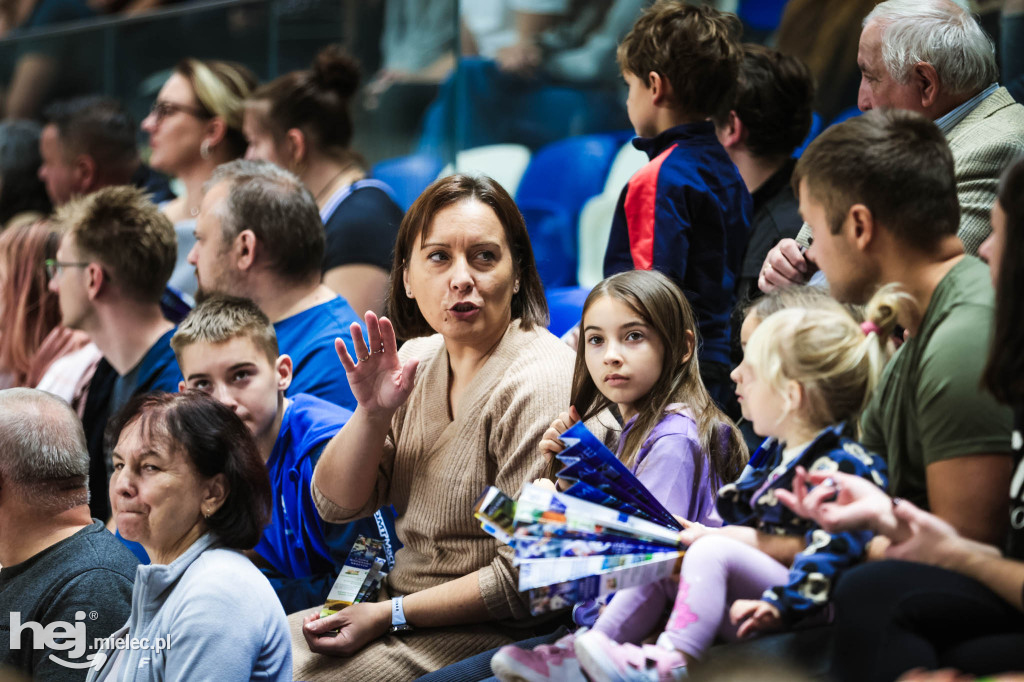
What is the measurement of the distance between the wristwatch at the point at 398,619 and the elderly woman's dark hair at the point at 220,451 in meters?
0.29

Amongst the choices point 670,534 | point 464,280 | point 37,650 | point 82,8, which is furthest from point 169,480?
point 82,8

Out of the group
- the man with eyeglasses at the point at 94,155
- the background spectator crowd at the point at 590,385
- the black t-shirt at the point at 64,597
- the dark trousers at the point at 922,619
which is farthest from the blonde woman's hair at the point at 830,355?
the man with eyeglasses at the point at 94,155

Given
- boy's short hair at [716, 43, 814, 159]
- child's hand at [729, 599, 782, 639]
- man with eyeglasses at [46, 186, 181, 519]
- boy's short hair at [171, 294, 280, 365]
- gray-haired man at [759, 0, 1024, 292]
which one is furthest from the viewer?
man with eyeglasses at [46, 186, 181, 519]

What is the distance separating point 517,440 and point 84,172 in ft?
10.6

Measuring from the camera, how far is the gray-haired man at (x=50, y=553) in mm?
2162

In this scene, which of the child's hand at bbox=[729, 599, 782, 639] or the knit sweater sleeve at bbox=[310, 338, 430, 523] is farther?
the knit sweater sleeve at bbox=[310, 338, 430, 523]

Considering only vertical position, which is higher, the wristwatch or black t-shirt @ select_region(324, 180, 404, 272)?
black t-shirt @ select_region(324, 180, 404, 272)

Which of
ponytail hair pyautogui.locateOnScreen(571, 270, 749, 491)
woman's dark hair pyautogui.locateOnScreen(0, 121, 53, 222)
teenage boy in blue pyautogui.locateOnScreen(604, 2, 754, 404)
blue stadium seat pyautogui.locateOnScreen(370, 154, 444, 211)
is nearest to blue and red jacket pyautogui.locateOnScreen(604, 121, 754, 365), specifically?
teenage boy in blue pyautogui.locateOnScreen(604, 2, 754, 404)

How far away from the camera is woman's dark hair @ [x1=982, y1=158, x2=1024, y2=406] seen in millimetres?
1494

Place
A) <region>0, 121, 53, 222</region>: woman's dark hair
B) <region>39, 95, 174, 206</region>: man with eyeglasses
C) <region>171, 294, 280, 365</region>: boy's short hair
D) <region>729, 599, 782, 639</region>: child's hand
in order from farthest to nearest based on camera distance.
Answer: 1. <region>0, 121, 53, 222</region>: woman's dark hair
2. <region>39, 95, 174, 206</region>: man with eyeglasses
3. <region>171, 294, 280, 365</region>: boy's short hair
4. <region>729, 599, 782, 639</region>: child's hand

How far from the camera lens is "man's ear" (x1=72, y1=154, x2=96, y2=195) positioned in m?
4.75

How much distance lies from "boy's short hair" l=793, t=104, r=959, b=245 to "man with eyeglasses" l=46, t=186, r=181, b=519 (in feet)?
6.70

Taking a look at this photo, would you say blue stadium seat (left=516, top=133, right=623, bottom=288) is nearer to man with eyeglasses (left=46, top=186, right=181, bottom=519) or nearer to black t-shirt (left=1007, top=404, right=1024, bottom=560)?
man with eyeglasses (left=46, top=186, right=181, bottom=519)

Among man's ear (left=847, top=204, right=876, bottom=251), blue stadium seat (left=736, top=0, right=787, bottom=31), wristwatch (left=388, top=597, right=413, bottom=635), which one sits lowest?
wristwatch (left=388, top=597, right=413, bottom=635)
